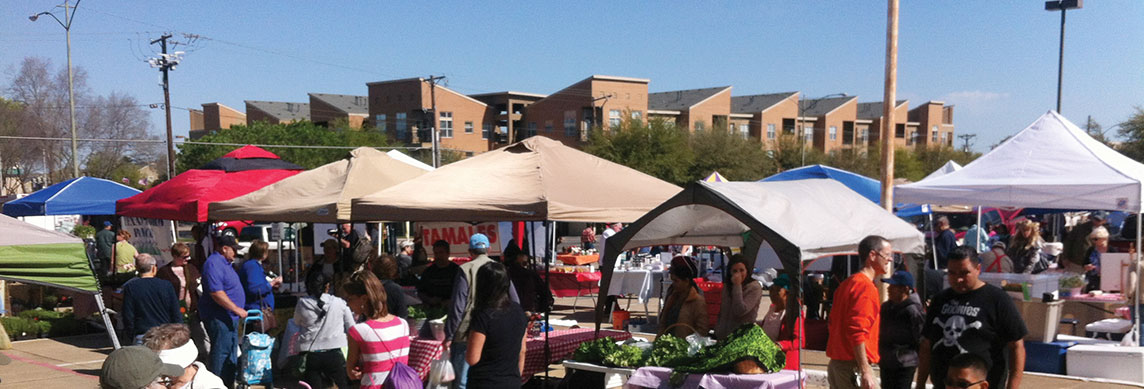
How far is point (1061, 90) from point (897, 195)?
17332 mm

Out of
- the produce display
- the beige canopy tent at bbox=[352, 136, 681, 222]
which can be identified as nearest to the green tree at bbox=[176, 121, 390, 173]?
the beige canopy tent at bbox=[352, 136, 681, 222]

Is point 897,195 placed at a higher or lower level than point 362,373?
higher

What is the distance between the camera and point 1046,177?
33.9 ft

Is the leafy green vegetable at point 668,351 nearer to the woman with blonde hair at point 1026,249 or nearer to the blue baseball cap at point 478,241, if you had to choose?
the blue baseball cap at point 478,241

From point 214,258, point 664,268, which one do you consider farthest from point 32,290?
point 664,268

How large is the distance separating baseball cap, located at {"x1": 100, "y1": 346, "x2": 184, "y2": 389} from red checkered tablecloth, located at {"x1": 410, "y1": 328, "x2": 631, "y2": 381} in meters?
3.74

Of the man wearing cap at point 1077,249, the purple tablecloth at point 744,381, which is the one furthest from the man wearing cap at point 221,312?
the man wearing cap at point 1077,249

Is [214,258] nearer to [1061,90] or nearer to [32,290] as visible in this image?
[32,290]

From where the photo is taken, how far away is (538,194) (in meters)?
8.38

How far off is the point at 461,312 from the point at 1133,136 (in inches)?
1924

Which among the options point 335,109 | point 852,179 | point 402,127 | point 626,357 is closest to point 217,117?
point 335,109

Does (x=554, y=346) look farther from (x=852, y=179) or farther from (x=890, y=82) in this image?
(x=852, y=179)

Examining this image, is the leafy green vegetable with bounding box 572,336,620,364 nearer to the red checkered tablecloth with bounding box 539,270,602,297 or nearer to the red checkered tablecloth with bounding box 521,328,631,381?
the red checkered tablecloth with bounding box 521,328,631,381

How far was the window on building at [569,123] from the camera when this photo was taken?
68750 millimetres
